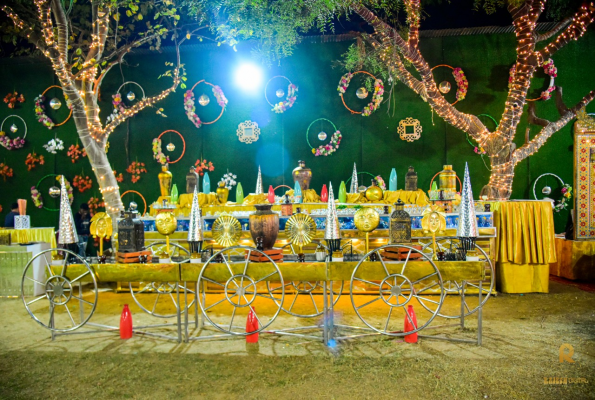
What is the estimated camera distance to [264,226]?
12.6 ft

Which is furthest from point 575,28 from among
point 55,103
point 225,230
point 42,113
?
point 42,113

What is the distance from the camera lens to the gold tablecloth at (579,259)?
20.9ft

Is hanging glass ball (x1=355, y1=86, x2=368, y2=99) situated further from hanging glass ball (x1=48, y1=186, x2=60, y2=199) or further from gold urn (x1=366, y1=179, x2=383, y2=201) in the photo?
hanging glass ball (x1=48, y1=186, x2=60, y2=199)

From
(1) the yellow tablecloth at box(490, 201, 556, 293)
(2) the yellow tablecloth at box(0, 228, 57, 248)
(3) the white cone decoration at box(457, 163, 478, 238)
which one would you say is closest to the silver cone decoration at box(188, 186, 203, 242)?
(3) the white cone decoration at box(457, 163, 478, 238)

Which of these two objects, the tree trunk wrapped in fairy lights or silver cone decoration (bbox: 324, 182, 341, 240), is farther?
the tree trunk wrapped in fairy lights

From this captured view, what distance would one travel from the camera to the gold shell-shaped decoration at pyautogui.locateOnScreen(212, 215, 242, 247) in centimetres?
400

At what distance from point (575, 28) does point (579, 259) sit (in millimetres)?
3781

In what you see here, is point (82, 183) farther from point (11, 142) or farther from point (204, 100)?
point (204, 100)

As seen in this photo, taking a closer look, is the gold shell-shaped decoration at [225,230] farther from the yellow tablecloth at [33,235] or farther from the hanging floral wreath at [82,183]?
the hanging floral wreath at [82,183]

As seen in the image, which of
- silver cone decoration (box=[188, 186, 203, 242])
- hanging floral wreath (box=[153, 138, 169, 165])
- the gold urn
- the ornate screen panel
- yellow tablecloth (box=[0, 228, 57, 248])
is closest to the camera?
silver cone decoration (box=[188, 186, 203, 242])

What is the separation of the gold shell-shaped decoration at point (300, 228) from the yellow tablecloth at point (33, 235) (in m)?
4.64

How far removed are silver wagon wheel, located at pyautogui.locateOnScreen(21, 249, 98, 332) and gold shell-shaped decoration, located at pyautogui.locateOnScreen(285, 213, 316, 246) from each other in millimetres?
1726

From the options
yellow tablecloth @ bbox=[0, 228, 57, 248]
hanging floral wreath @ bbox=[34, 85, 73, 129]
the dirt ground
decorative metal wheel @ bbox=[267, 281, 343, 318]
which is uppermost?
hanging floral wreath @ bbox=[34, 85, 73, 129]

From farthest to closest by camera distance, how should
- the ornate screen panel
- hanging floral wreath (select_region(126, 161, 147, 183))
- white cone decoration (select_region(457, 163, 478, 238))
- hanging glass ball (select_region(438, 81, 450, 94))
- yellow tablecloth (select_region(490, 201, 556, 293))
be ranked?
1. hanging floral wreath (select_region(126, 161, 147, 183))
2. hanging glass ball (select_region(438, 81, 450, 94))
3. the ornate screen panel
4. yellow tablecloth (select_region(490, 201, 556, 293))
5. white cone decoration (select_region(457, 163, 478, 238))
